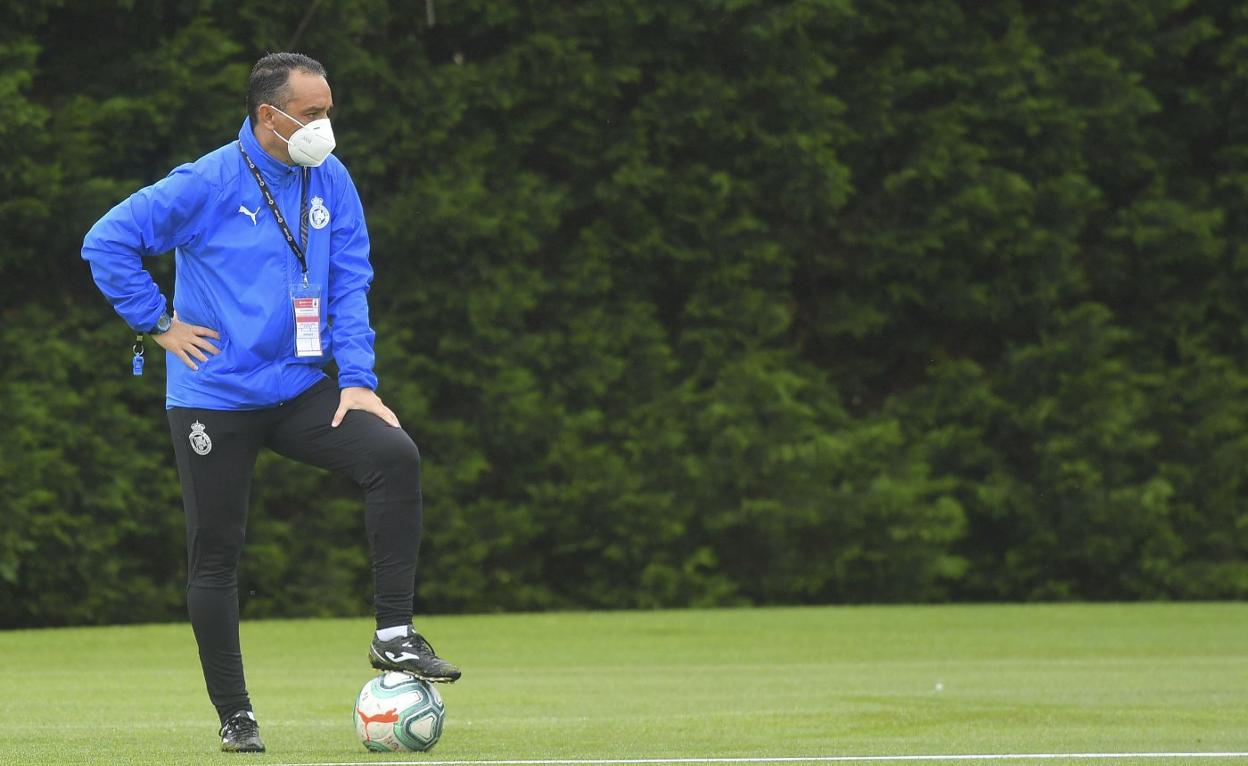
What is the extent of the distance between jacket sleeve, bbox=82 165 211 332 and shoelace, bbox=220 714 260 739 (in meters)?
0.95

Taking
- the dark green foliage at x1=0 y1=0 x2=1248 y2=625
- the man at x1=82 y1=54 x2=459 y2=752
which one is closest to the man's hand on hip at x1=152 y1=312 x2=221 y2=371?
the man at x1=82 y1=54 x2=459 y2=752

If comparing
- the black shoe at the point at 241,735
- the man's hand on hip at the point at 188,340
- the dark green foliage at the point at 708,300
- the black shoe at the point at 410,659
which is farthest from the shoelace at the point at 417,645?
the dark green foliage at the point at 708,300

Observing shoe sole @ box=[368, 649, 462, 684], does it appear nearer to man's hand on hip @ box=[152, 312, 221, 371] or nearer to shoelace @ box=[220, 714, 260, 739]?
shoelace @ box=[220, 714, 260, 739]

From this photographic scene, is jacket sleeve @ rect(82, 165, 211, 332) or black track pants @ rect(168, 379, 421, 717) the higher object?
jacket sleeve @ rect(82, 165, 211, 332)

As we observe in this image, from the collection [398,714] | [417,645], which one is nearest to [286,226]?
[417,645]

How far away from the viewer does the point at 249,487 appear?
4.57 m

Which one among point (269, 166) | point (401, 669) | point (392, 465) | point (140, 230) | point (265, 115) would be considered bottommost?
point (401, 669)

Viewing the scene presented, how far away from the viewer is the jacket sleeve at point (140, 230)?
4.43m

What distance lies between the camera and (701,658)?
9516 millimetres

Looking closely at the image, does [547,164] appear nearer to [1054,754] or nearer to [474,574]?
[474,574]

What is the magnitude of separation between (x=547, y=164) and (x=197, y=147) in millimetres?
2516

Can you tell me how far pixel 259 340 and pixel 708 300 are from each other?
349 inches

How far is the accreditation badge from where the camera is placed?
4.48 meters

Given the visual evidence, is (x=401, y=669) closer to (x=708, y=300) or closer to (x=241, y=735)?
(x=241, y=735)
